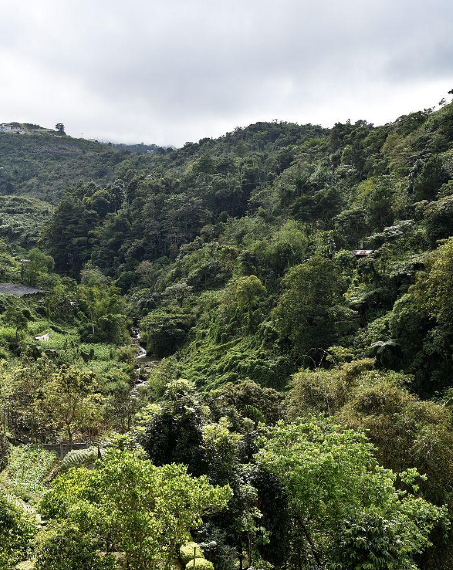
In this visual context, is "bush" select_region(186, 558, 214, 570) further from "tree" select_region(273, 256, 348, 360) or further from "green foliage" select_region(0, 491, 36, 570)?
"tree" select_region(273, 256, 348, 360)

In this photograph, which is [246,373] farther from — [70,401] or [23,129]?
[23,129]

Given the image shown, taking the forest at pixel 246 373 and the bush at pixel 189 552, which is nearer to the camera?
the forest at pixel 246 373

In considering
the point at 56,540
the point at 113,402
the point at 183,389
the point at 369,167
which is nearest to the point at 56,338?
the point at 113,402

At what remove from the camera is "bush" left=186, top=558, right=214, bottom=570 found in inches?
312

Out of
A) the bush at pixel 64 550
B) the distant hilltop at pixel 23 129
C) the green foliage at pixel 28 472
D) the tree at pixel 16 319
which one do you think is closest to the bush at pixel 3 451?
the green foliage at pixel 28 472

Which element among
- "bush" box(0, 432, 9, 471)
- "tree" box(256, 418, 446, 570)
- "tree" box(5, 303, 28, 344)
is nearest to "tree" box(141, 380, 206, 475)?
"tree" box(256, 418, 446, 570)

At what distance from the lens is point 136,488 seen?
20.5 feet

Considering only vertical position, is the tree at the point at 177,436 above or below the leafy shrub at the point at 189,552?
above

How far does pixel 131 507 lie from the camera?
6.34 metres

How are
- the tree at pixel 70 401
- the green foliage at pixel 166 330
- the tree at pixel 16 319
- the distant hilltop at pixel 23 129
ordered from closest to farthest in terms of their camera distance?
the tree at pixel 70 401 < the tree at pixel 16 319 < the green foliage at pixel 166 330 < the distant hilltop at pixel 23 129

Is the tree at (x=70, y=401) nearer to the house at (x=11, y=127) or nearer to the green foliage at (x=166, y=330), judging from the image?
the green foliage at (x=166, y=330)

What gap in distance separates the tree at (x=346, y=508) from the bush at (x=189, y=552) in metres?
2.14

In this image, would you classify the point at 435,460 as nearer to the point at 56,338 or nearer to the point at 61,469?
the point at 61,469

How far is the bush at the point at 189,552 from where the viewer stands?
815 centimetres
